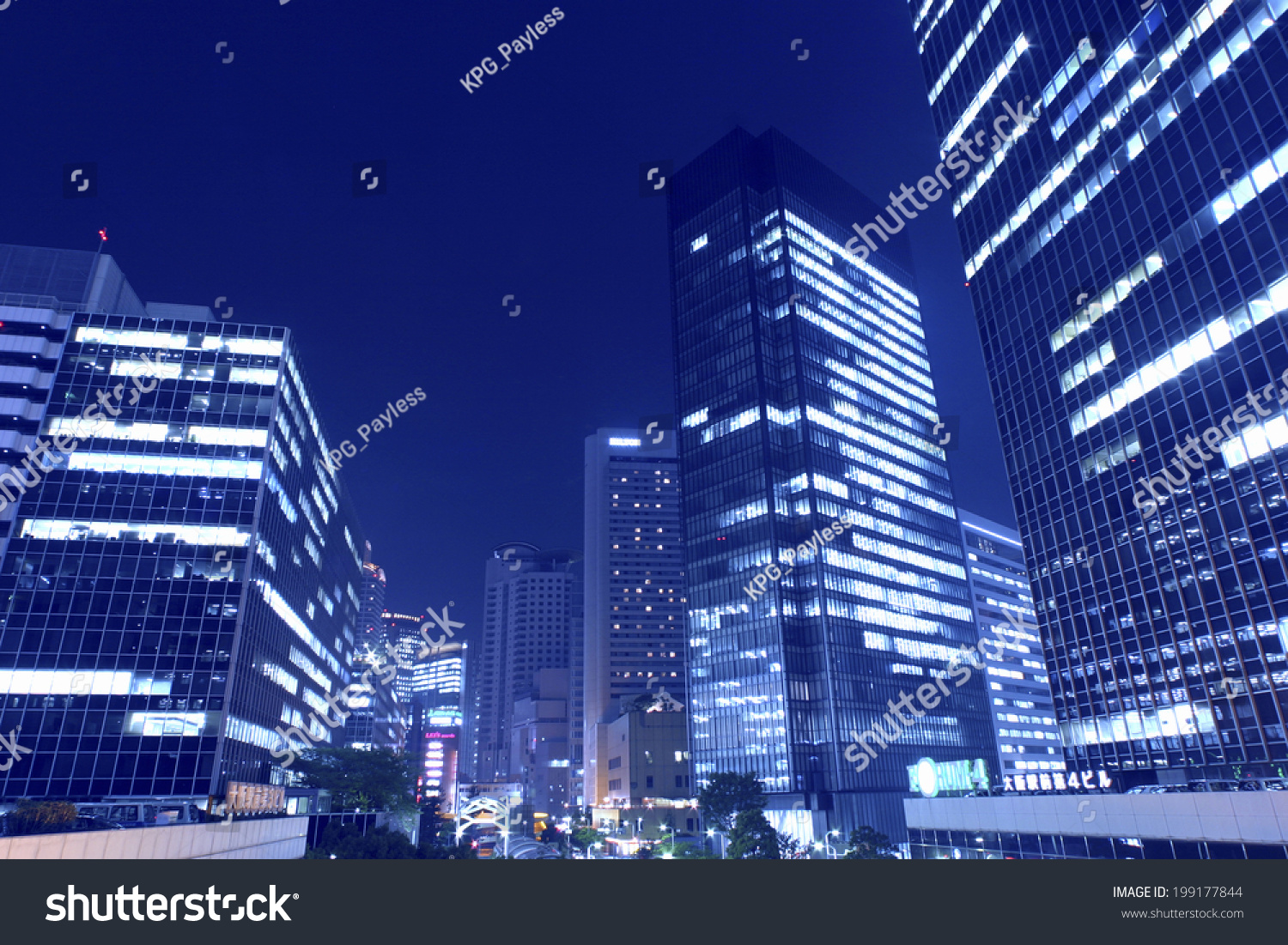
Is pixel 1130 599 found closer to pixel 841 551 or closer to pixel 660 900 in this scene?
pixel 841 551

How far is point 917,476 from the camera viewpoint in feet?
530

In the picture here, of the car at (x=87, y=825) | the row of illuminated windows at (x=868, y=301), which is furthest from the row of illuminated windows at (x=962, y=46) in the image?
the car at (x=87, y=825)

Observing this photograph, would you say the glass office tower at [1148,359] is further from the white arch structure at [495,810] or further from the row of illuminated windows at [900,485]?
the white arch structure at [495,810]

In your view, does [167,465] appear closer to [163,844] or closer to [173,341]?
[173,341]

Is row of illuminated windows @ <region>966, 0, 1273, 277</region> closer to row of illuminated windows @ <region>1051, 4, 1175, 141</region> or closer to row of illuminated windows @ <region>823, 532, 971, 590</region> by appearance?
row of illuminated windows @ <region>1051, 4, 1175, 141</region>

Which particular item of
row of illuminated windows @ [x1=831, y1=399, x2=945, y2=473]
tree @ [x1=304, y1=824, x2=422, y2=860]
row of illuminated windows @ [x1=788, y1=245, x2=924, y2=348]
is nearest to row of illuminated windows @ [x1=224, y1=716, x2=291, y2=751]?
tree @ [x1=304, y1=824, x2=422, y2=860]

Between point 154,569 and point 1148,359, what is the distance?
3975 inches

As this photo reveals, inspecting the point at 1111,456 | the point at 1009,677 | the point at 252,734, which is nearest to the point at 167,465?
the point at 252,734

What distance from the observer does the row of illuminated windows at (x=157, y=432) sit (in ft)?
269

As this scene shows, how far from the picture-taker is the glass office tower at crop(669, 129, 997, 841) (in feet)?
409

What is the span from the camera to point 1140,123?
243ft

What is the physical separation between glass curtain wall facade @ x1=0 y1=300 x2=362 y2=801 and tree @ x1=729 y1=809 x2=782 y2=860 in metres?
52.4

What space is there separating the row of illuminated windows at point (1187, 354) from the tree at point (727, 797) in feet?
185

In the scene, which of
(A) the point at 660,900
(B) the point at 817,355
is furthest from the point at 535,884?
(B) the point at 817,355
